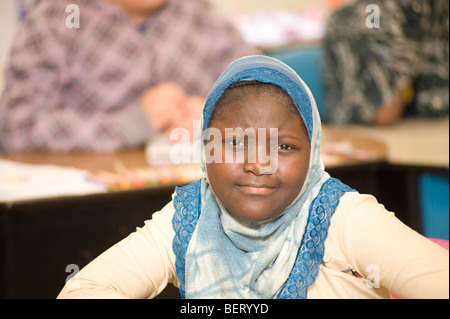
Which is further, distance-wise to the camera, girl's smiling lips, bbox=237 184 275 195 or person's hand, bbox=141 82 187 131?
person's hand, bbox=141 82 187 131

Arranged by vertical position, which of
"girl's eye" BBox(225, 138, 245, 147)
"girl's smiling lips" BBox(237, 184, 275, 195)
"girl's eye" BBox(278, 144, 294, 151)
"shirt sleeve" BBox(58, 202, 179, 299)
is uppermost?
"girl's eye" BBox(225, 138, 245, 147)

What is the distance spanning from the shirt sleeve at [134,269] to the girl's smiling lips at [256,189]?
13 cm

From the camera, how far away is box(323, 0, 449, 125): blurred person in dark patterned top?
63.0 inches

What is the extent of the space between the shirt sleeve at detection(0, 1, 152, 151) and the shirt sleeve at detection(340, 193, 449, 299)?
3.03 ft

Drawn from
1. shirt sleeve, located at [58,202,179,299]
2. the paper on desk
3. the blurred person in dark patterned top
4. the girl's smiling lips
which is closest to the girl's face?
the girl's smiling lips

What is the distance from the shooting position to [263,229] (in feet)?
2.04

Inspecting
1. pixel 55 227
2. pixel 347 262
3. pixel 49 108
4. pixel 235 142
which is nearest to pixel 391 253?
pixel 347 262

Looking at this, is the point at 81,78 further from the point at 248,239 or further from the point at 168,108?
the point at 248,239

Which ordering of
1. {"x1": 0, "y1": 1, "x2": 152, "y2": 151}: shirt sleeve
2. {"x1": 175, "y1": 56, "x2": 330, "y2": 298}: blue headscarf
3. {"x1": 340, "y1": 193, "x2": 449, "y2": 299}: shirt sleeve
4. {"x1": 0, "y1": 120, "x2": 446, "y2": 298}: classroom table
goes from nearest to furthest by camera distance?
{"x1": 340, "y1": 193, "x2": 449, "y2": 299}: shirt sleeve < {"x1": 175, "y1": 56, "x2": 330, "y2": 298}: blue headscarf < {"x1": 0, "y1": 120, "x2": 446, "y2": 298}: classroom table < {"x1": 0, "y1": 1, "x2": 152, "y2": 151}: shirt sleeve

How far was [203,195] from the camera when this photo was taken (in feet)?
2.23

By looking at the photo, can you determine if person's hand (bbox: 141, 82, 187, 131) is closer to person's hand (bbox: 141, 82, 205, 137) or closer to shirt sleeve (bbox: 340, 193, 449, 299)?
person's hand (bbox: 141, 82, 205, 137)

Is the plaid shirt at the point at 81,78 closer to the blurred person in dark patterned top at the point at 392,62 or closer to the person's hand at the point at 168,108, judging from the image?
the person's hand at the point at 168,108

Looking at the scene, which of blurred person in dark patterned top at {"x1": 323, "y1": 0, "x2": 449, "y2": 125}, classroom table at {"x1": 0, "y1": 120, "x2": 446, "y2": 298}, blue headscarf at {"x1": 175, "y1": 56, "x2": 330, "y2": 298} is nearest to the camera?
blue headscarf at {"x1": 175, "y1": 56, "x2": 330, "y2": 298}

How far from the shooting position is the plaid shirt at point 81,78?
4.65ft
